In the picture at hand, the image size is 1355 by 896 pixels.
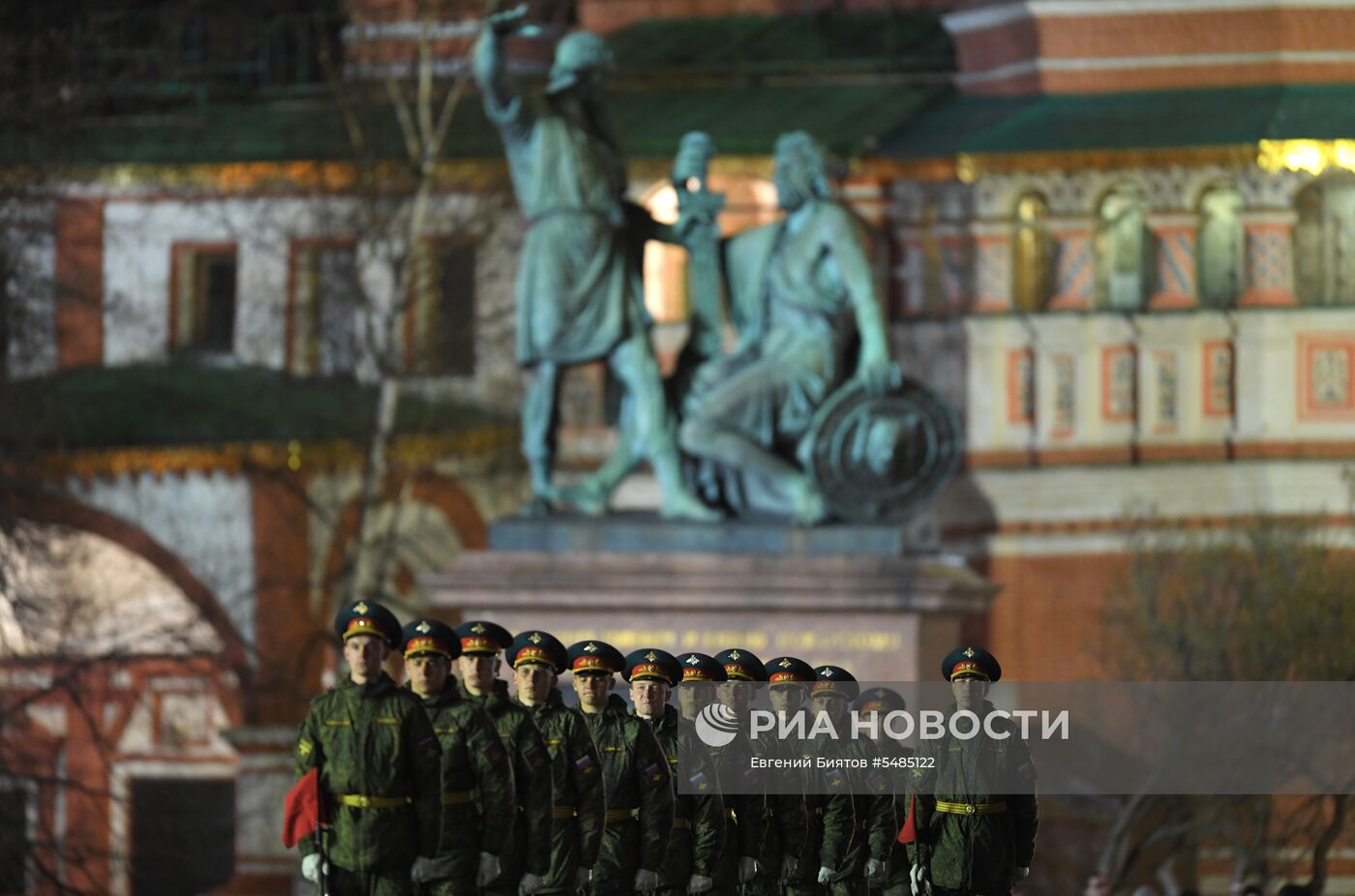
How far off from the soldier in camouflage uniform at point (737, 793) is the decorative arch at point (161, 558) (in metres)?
17.6

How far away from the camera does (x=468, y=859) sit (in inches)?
715

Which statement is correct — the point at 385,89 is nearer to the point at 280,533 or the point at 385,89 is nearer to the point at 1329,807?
the point at 280,533

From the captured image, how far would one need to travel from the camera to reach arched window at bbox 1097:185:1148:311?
3756cm

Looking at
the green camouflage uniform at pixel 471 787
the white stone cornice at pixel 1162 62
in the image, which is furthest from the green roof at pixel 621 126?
the green camouflage uniform at pixel 471 787

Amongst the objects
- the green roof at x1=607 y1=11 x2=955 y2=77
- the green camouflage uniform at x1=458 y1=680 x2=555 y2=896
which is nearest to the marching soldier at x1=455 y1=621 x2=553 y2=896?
the green camouflage uniform at x1=458 y1=680 x2=555 y2=896

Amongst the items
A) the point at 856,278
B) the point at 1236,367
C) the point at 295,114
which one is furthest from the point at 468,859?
the point at 295,114

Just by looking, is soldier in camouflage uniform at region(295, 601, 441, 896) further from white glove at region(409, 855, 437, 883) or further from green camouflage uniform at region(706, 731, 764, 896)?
green camouflage uniform at region(706, 731, 764, 896)

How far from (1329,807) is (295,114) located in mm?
12123

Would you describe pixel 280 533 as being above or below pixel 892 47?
below

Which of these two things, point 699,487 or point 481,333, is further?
point 481,333

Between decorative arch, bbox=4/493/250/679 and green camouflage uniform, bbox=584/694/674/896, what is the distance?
1785cm

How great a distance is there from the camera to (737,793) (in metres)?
19.0

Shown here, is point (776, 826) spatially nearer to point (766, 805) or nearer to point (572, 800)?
point (766, 805)

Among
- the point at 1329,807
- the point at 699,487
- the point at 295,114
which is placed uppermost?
the point at 295,114
